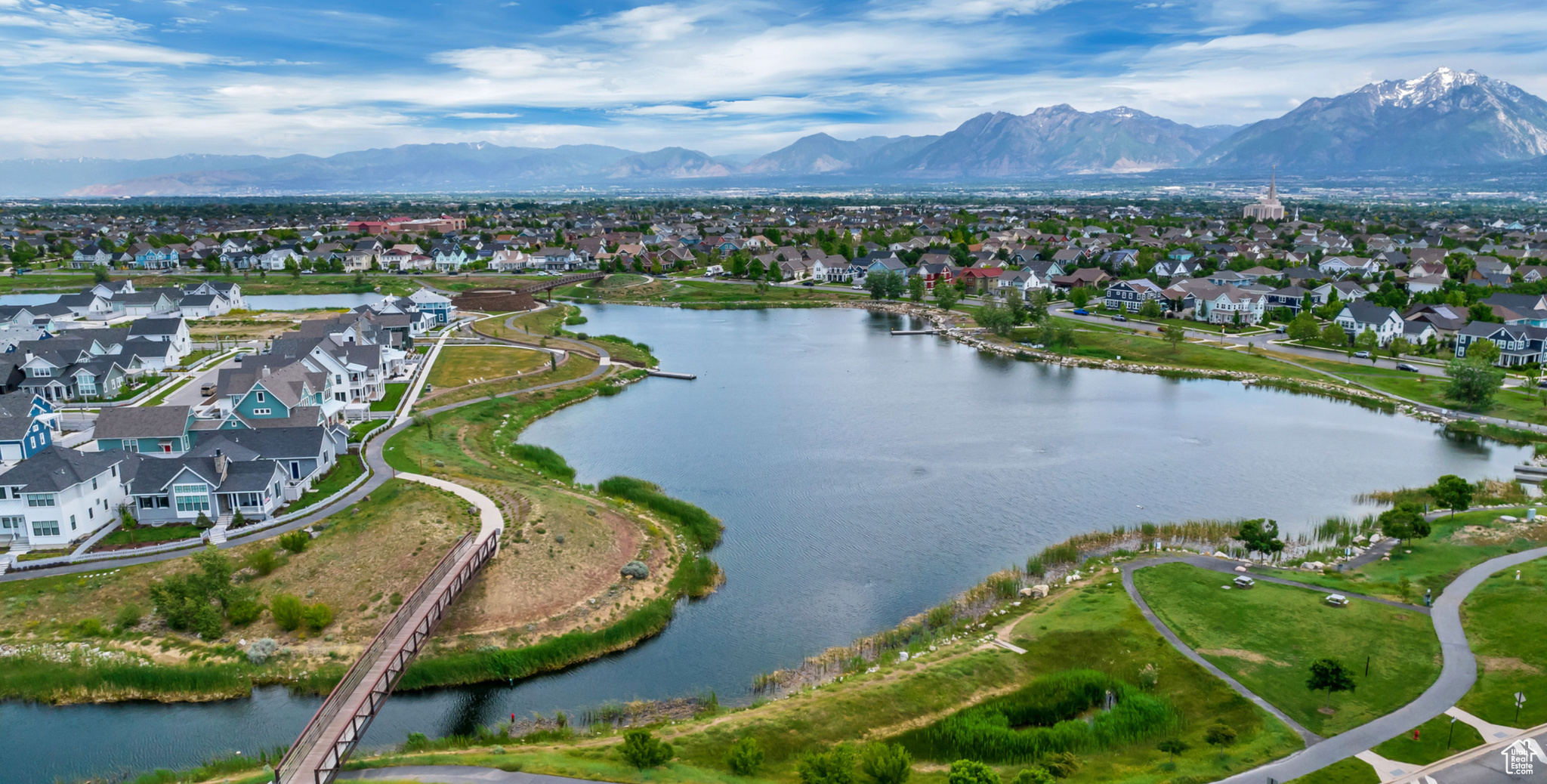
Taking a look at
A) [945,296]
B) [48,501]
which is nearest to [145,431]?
[48,501]

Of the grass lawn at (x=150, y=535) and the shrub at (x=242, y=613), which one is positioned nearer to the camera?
the shrub at (x=242, y=613)

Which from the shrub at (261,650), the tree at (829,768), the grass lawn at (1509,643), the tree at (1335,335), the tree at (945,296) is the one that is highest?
the tree at (945,296)

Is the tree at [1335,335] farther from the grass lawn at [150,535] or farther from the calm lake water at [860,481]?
the grass lawn at [150,535]

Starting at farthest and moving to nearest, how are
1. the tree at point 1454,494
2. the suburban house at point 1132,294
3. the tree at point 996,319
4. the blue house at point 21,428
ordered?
the suburban house at point 1132,294, the tree at point 996,319, the blue house at point 21,428, the tree at point 1454,494

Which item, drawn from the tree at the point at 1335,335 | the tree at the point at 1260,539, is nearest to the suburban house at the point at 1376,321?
the tree at the point at 1335,335

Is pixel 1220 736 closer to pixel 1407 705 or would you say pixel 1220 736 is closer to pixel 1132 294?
pixel 1407 705

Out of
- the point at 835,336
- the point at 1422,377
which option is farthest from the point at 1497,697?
the point at 835,336
